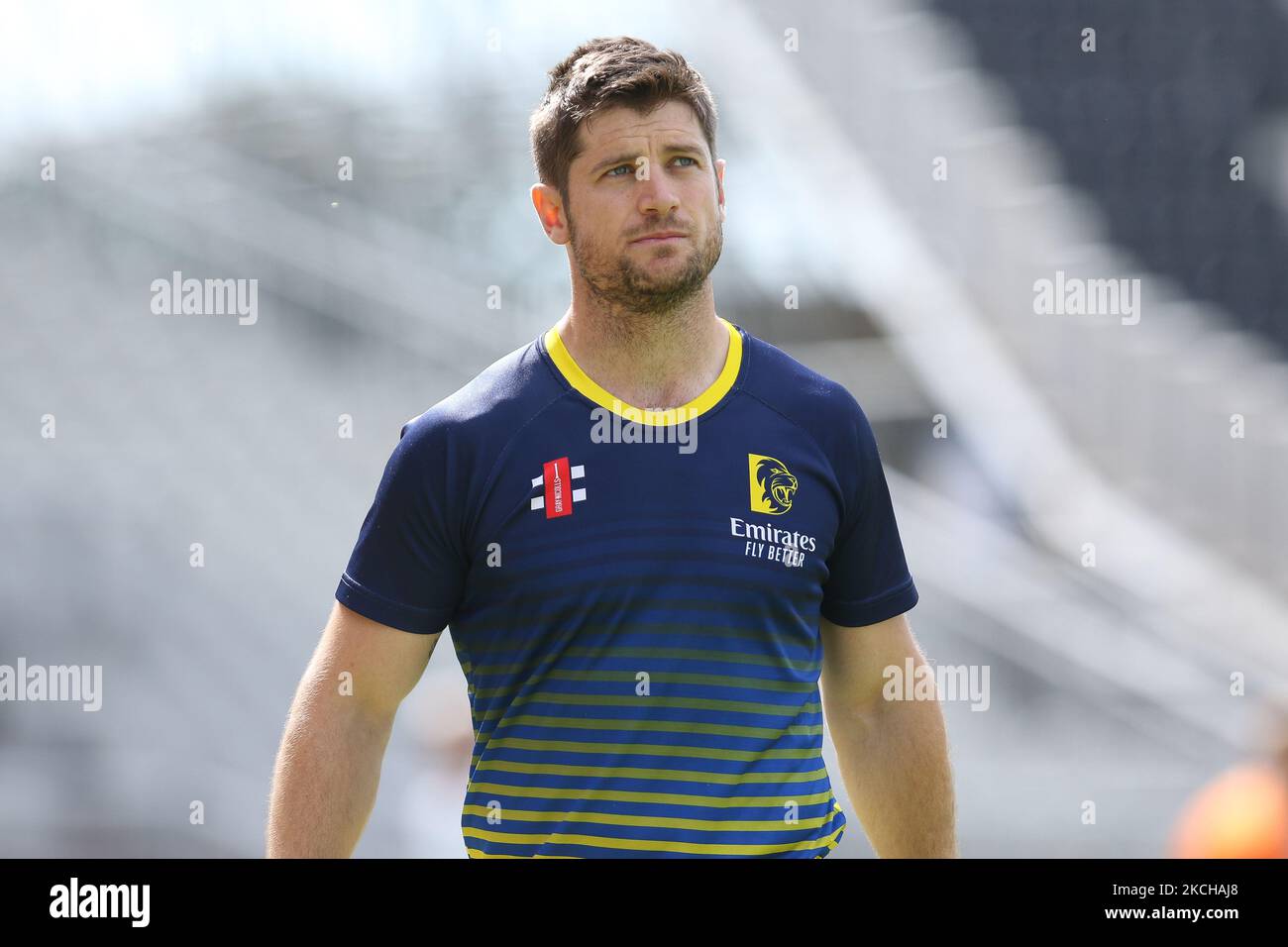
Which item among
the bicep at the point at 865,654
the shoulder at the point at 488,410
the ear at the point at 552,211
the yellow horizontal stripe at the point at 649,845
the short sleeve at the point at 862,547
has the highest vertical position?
the ear at the point at 552,211

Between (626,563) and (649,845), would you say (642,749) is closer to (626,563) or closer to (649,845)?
(649,845)

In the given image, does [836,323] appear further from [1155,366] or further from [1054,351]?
[1155,366]

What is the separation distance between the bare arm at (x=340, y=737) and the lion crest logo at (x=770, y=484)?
0.56 m

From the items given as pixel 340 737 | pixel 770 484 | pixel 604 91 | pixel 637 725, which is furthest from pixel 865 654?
pixel 604 91

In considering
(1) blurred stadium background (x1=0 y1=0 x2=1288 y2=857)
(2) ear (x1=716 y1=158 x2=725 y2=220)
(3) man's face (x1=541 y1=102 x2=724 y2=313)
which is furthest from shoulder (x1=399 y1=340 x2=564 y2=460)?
(1) blurred stadium background (x1=0 y1=0 x2=1288 y2=857)

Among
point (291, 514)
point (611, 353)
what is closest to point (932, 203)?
point (291, 514)

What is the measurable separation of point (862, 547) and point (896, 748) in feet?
1.22

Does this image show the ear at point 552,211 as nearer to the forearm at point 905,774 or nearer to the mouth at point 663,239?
the mouth at point 663,239

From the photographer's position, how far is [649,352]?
7.44 feet

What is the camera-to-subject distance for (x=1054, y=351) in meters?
8.77

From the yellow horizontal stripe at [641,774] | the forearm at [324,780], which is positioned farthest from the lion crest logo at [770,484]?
the forearm at [324,780]

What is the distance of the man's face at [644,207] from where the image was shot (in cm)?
220

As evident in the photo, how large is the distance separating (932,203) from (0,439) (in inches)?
250
